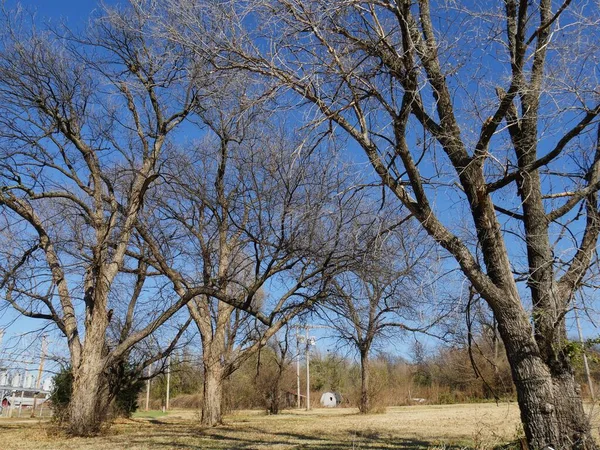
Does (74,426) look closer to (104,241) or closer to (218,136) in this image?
(104,241)

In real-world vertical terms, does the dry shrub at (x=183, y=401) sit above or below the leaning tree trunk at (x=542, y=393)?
below

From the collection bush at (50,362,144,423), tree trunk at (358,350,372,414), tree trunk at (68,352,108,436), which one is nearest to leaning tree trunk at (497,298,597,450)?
tree trunk at (68,352,108,436)

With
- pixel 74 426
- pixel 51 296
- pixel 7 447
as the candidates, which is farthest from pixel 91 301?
pixel 7 447

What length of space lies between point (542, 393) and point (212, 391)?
12.2m

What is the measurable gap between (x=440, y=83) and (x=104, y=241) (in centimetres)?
941

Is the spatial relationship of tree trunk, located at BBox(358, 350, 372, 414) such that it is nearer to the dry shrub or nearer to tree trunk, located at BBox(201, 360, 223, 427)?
tree trunk, located at BBox(201, 360, 223, 427)

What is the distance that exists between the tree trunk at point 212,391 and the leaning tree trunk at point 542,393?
11.7 metres

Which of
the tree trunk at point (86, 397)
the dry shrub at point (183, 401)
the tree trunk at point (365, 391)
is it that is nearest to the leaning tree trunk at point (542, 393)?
the tree trunk at point (86, 397)

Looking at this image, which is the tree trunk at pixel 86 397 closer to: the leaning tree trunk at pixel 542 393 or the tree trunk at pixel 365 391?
the leaning tree trunk at pixel 542 393

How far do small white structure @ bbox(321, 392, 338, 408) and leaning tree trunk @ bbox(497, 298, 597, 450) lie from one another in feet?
157

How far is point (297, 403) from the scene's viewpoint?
45781mm

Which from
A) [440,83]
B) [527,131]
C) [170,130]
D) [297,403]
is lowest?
[297,403]

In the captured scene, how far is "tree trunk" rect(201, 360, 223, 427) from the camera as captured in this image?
15.9 meters

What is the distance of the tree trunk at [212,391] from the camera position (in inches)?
627
